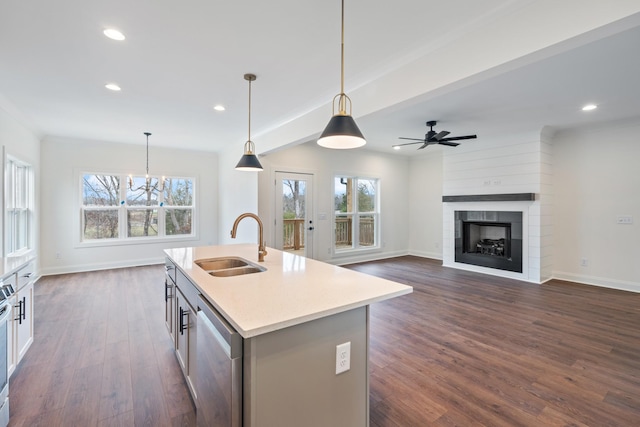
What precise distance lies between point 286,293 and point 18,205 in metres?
5.48

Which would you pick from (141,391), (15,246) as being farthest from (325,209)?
(15,246)

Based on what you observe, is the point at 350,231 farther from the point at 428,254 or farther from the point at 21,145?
the point at 21,145

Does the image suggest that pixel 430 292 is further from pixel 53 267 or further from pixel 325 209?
pixel 53 267

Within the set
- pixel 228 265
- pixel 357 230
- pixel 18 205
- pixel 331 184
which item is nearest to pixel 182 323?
pixel 228 265

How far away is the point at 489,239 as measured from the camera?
6207 millimetres

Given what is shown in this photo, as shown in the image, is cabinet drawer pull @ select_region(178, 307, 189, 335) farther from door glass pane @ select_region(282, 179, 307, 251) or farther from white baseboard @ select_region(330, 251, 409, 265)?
white baseboard @ select_region(330, 251, 409, 265)

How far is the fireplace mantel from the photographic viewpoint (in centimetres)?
511

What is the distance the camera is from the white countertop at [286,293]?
4.00ft

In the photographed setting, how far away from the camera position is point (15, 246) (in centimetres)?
450

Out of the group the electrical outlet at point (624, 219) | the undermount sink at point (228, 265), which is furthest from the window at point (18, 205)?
the electrical outlet at point (624, 219)

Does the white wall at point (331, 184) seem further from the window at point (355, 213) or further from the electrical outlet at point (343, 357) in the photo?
the electrical outlet at point (343, 357)

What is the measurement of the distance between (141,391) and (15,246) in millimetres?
4089

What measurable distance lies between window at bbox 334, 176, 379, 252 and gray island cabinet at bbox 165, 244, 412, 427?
5072 millimetres

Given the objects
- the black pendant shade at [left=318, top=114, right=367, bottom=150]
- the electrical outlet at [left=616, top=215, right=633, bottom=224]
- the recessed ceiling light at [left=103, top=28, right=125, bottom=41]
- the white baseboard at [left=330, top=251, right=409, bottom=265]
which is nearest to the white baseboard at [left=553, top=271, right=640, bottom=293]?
the electrical outlet at [left=616, top=215, right=633, bottom=224]
